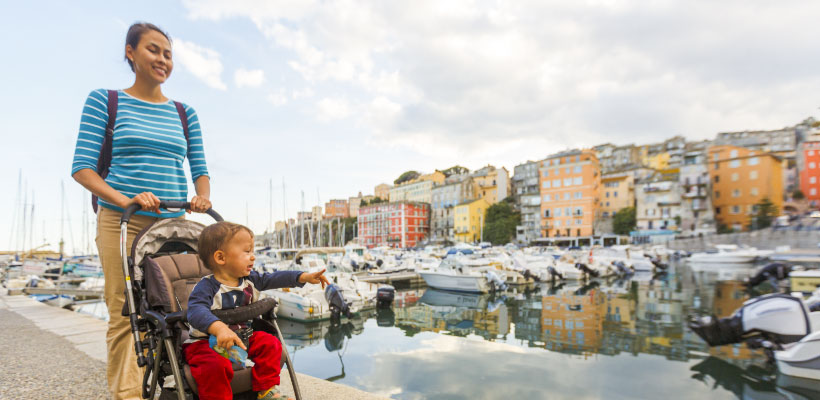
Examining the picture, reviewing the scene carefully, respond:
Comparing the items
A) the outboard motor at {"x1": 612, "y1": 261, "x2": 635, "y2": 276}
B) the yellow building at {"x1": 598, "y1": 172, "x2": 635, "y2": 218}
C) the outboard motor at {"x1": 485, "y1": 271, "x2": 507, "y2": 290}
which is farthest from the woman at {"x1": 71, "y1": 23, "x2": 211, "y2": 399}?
the yellow building at {"x1": 598, "y1": 172, "x2": 635, "y2": 218}

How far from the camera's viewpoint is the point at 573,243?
7256cm

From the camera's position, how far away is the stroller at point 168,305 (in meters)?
1.86

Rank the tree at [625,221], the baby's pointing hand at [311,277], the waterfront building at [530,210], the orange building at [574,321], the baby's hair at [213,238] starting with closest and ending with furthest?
the baby's hair at [213,238] → the baby's pointing hand at [311,277] → the orange building at [574,321] → the tree at [625,221] → the waterfront building at [530,210]

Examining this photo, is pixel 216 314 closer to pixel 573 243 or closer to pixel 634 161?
pixel 573 243

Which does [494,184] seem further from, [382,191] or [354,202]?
[354,202]

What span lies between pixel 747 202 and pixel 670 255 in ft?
44.2

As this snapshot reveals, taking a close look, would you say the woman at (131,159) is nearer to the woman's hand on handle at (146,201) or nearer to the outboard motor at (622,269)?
the woman's hand on handle at (146,201)

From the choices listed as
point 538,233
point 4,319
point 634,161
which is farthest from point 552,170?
point 4,319

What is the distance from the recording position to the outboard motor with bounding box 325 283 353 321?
12.1 m

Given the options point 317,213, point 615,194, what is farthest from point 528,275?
point 317,213

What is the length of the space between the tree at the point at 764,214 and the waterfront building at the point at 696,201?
15.3m

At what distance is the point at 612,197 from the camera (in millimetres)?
72688

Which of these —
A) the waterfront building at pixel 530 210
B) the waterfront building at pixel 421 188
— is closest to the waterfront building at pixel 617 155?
the waterfront building at pixel 530 210

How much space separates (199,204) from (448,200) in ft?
317
